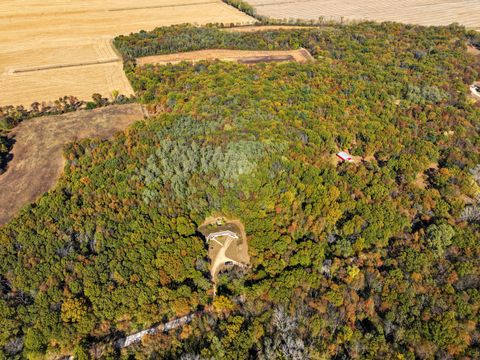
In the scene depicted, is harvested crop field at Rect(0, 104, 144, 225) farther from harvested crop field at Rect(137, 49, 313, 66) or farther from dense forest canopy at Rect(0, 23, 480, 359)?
harvested crop field at Rect(137, 49, 313, 66)

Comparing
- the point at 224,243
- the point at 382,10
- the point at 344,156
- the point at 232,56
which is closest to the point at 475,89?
the point at 344,156

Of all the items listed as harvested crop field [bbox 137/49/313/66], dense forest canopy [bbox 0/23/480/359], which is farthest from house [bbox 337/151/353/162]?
harvested crop field [bbox 137/49/313/66]

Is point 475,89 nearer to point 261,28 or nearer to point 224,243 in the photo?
point 261,28

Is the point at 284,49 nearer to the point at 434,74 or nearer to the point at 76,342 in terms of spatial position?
Result: the point at 434,74

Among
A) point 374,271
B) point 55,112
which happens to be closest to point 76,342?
point 374,271

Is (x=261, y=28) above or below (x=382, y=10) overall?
below

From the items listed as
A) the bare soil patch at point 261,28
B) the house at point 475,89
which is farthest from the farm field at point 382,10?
the house at point 475,89
